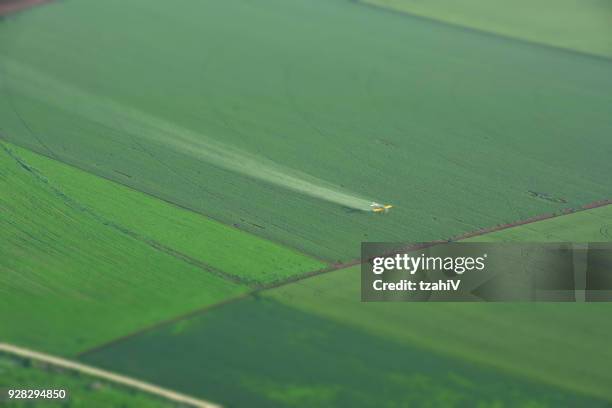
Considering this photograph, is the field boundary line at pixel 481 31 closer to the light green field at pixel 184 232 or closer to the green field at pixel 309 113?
the green field at pixel 309 113

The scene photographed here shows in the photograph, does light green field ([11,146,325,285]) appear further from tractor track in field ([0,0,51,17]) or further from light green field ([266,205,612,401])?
tractor track in field ([0,0,51,17])

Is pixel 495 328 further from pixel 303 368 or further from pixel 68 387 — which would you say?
pixel 68 387

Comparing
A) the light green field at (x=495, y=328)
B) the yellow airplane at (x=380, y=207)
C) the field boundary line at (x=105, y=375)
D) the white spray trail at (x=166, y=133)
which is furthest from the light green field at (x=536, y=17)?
the field boundary line at (x=105, y=375)

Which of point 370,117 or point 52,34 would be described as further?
point 52,34

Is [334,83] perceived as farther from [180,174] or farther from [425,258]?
[425,258]

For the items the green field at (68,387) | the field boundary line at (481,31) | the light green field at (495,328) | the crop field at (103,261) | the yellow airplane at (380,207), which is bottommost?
the green field at (68,387)

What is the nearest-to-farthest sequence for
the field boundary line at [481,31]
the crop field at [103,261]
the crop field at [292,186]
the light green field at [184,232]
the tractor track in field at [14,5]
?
the crop field at [292,186] → the crop field at [103,261] → the light green field at [184,232] → the field boundary line at [481,31] → the tractor track in field at [14,5]

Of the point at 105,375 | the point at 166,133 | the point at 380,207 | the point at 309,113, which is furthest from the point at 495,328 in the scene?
the point at 166,133

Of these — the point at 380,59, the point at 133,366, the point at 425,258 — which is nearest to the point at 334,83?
the point at 380,59
